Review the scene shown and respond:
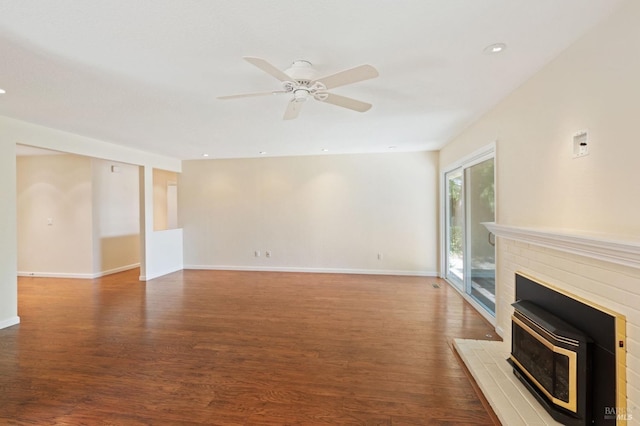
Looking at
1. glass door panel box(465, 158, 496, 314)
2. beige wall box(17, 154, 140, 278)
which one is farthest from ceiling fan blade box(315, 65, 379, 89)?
beige wall box(17, 154, 140, 278)

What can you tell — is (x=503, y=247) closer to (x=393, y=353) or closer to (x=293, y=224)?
(x=393, y=353)

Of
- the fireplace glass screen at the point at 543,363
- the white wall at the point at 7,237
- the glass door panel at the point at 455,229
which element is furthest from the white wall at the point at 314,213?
the fireplace glass screen at the point at 543,363

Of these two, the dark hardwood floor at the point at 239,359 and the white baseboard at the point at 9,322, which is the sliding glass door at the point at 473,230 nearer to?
the dark hardwood floor at the point at 239,359

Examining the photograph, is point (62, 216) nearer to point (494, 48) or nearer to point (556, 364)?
point (494, 48)

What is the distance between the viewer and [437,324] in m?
3.42

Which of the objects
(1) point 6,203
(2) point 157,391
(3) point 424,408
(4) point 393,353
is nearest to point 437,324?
(4) point 393,353

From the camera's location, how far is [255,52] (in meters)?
1.99

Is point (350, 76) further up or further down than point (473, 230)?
further up

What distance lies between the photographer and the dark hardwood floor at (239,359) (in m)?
1.97

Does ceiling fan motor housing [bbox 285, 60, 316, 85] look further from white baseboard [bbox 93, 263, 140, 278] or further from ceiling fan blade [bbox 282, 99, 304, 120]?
white baseboard [bbox 93, 263, 140, 278]

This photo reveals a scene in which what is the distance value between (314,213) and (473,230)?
317cm

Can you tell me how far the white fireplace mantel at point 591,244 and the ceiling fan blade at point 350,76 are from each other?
156 centimetres

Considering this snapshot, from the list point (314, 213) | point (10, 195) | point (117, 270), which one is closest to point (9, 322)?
point (10, 195)

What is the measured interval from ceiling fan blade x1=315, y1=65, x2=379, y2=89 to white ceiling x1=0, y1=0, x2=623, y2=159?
20cm
